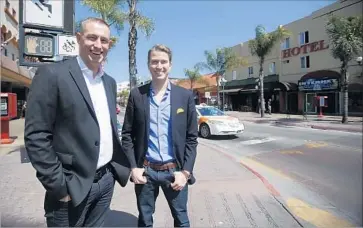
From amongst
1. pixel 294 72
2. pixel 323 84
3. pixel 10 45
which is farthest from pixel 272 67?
pixel 10 45

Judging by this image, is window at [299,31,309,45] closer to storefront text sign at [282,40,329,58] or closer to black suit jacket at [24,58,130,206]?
storefront text sign at [282,40,329,58]

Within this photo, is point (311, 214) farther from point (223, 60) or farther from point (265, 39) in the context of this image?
point (223, 60)

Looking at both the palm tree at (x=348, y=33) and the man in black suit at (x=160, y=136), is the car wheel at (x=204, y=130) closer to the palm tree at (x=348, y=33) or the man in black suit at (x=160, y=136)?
the palm tree at (x=348, y=33)

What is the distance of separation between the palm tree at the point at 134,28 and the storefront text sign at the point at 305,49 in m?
21.3

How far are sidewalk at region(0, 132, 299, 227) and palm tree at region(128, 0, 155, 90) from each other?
4.64m

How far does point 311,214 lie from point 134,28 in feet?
26.3

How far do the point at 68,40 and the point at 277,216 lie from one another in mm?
4441

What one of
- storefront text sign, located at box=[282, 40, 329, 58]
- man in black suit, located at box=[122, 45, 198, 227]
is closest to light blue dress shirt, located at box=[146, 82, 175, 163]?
man in black suit, located at box=[122, 45, 198, 227]

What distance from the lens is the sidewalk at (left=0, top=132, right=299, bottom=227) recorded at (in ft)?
12.8

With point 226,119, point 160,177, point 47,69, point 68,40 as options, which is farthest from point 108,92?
point 226,119

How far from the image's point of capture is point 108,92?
7.52 ft

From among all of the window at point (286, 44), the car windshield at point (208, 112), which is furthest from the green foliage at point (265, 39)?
the car windshield at point (208, 112)

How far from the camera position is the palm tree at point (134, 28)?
32.9ft

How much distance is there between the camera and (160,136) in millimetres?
2635
